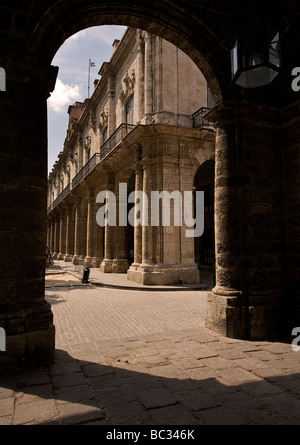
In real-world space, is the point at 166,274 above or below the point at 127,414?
above

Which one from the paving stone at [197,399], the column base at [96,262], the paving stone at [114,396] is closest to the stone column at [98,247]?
the column base at [96,262]

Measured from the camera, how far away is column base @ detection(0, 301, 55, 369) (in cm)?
336

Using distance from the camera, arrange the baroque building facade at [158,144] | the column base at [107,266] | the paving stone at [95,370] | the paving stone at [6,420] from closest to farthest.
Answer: the paving stone at [6,420], the paving stone at [95,370], the baroque building facade at [158,144], the column base at [107,266]

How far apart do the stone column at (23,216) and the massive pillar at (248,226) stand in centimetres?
279

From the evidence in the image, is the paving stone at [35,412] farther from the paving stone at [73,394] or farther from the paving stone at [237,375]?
the paving stone at [237,375]

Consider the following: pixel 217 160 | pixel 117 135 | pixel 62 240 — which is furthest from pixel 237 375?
pixel 62 240

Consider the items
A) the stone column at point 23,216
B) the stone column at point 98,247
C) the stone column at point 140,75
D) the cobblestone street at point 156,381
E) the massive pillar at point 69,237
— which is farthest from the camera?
the massive pillar at point 69,237

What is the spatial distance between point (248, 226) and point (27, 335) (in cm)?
361

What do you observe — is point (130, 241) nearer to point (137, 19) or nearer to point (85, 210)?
point (85, 210)

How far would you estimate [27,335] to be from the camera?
3.47m

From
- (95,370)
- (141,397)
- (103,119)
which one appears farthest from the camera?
(103,119)

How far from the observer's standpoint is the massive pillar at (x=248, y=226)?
184 inches

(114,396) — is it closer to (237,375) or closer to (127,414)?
(127,414)

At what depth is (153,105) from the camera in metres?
12.4
